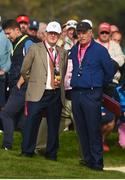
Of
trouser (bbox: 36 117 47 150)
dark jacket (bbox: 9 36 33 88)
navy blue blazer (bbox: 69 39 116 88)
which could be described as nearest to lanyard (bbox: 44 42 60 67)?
navy blue blazer (bbox: 69 39 116 88)

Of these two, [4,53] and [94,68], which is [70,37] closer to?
[4,53]

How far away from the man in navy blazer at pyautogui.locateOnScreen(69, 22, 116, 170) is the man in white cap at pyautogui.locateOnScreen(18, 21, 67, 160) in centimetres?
36

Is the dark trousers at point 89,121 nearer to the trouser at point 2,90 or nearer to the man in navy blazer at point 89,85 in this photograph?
the man in navy blazer at point 89,85

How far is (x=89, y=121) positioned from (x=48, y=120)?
0.83 metres

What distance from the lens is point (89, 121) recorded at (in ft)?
47.2

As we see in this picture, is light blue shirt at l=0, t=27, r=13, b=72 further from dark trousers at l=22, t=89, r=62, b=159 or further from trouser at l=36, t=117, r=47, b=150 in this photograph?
dark trousers at l=22, t=89, r=62, b=159

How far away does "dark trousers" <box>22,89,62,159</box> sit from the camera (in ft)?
48.6

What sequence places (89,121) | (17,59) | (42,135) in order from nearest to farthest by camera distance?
(89,121) < (42,135) < (17,59)

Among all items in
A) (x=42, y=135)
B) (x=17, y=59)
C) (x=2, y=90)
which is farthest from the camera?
(x=2, y=90)

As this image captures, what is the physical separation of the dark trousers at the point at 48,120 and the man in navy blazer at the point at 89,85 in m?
0.42

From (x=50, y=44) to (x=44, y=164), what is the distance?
1768 millimetres

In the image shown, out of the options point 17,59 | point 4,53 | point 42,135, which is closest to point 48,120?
point 42,135

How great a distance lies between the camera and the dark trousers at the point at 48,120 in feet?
48.6

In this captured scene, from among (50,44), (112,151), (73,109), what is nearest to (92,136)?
(73,109)
